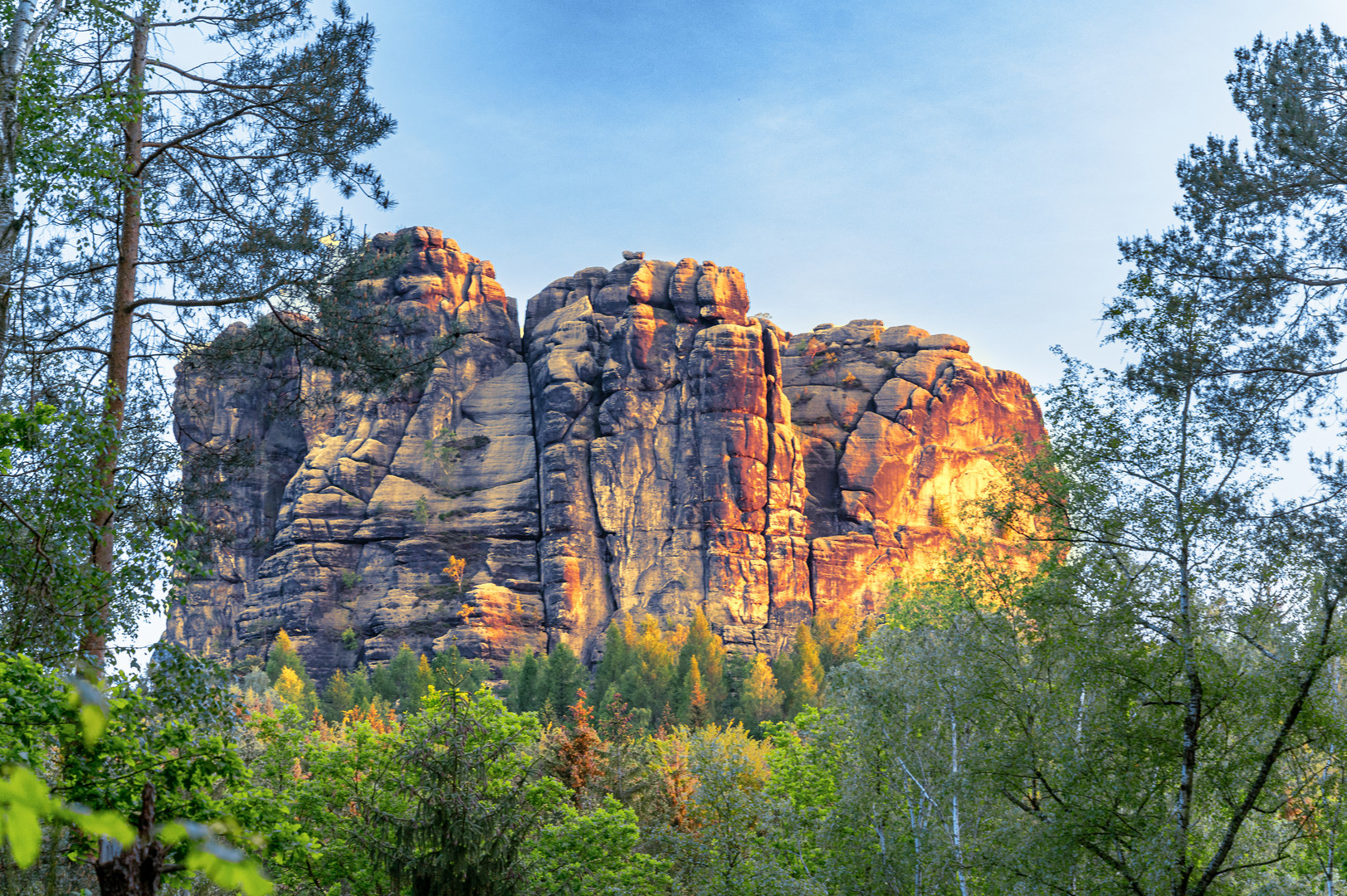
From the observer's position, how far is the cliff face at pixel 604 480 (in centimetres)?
7531

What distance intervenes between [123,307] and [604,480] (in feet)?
213

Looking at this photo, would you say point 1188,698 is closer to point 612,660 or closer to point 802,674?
point 802,674

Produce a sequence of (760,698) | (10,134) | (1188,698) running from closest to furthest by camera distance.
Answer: (10,134) → (1188,698) → (760,698)

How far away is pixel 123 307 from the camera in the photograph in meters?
13.1

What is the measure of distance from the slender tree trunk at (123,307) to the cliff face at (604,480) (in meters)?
58.5

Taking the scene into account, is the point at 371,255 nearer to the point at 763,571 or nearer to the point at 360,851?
the point at 360,851

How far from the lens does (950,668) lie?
740 inches

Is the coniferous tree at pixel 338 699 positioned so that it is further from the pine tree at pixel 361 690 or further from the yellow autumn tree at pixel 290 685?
the yellow autumn tree at pixel 290 685

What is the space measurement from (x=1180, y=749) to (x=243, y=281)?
14.4 metres

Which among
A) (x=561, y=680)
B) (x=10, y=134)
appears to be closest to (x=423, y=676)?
(x=561, y=680)

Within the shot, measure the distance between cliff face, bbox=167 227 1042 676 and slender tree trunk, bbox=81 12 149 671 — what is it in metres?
58.5

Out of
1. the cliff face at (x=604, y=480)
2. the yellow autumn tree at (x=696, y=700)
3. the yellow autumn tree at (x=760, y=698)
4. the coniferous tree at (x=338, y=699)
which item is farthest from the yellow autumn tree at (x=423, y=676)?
the yellow autumn tree at (x=760, y=698)

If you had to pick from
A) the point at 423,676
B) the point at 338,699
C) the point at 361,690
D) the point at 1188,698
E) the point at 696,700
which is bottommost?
the point at 338,699

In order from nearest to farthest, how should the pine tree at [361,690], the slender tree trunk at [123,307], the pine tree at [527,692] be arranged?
1. the slender tree trunk at [123,307]
2. the pine tree at [527,692]
3. the pine tree at [361,690]
